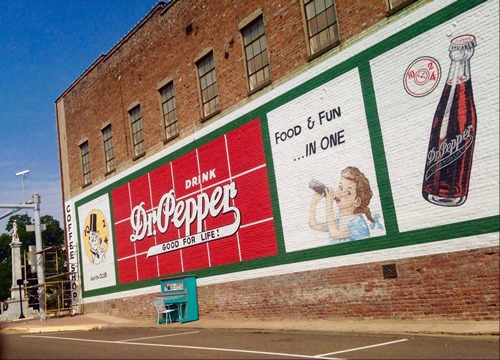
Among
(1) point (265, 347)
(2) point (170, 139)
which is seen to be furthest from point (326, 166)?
(2) point (170, 139)

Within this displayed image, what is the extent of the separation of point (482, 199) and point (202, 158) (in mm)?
10255

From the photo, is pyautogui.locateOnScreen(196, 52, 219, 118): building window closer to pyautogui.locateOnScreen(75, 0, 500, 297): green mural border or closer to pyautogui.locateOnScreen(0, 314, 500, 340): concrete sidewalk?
pyautogui.locateOnScreen(75, 0, 500, 297): green mural border

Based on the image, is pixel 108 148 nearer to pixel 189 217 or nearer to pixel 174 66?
pixel 174 66

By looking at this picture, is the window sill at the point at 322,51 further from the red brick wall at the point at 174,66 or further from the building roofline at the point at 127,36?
the building roofline at the point at 127,36

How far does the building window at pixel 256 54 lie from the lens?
56.1 ft

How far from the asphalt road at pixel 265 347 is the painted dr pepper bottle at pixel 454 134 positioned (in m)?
3.21

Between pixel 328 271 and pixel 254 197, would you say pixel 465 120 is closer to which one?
pixel 328 271

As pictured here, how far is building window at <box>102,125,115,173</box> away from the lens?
25.2m

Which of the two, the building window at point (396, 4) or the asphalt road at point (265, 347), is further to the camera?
the building window at point (396, 4)

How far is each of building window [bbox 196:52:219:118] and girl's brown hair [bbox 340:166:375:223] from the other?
645 centimetres

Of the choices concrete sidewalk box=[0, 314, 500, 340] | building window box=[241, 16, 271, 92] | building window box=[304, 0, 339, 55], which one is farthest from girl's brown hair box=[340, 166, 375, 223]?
building window box=[241, 16, 271, 92]

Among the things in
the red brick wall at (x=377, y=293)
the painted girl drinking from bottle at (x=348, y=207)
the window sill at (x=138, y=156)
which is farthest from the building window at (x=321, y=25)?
the window sill at (x=138, y=156)

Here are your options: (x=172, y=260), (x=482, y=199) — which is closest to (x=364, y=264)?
(x=482, y=199)

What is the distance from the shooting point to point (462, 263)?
38.0 feet
